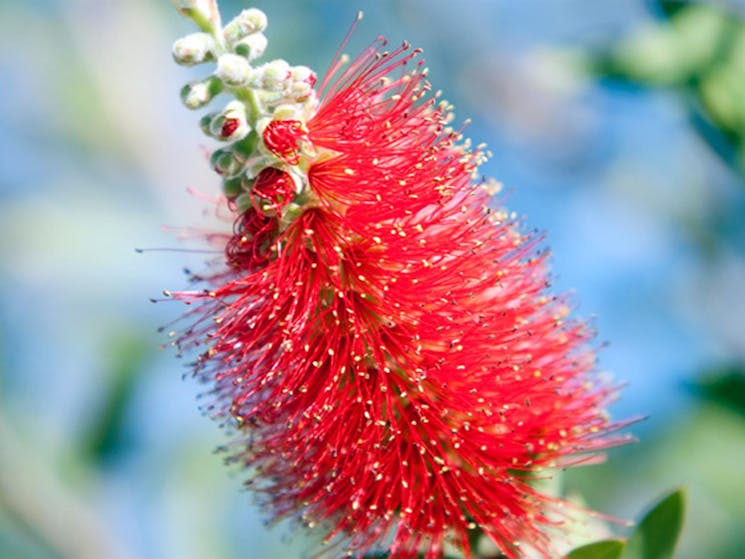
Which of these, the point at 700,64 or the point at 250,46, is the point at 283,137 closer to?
the point at 250,46

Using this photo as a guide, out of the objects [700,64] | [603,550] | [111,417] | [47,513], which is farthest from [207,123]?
[47,513]

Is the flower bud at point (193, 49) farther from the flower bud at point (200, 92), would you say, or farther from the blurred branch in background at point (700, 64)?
the blurred branch in background at point (700, 64)

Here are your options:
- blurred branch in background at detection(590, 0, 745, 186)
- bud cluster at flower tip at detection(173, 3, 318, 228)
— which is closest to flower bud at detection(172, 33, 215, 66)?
bud cluster at flower tip at detection(173, 3, 318, 228)

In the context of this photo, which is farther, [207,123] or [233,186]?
[233,186]

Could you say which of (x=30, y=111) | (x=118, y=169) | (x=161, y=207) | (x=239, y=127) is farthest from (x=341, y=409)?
(x=30, y=111)

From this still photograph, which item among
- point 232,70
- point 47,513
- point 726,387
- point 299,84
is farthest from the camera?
point 47,513

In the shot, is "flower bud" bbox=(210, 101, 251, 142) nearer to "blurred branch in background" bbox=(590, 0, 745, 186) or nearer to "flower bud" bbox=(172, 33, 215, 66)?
"flower bud" bbox=(172, 33, 215, 66)

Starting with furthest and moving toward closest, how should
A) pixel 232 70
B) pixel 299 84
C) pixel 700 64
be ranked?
1. pixel 700 64
2. pixel 299 84
3. pixel 232 70

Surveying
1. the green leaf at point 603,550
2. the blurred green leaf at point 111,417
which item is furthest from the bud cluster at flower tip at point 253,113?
the blurred green leaf at point 111,417
